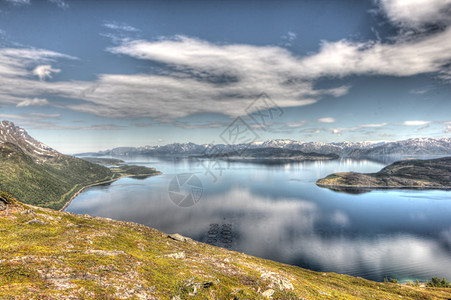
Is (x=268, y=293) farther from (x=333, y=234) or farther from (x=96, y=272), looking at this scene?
(x=333, y=234)

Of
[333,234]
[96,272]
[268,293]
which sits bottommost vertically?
[333,234]

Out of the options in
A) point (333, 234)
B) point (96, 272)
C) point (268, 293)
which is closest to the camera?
point (96, 272)

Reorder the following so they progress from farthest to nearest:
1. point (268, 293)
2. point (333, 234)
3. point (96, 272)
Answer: point (333, 234), point (268, 293), point (96, 272)

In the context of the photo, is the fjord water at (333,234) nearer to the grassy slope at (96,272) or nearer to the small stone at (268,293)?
the grassy slope at (96,272)

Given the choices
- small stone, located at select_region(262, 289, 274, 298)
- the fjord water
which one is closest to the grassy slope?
small stone, located at select_region(262, 289, 274, 298)

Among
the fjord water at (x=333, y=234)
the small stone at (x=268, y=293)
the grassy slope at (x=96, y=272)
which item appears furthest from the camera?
the fjord water at (x=333, y=234)

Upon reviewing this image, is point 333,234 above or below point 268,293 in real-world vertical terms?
below

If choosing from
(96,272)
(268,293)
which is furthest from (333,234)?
(96,272)

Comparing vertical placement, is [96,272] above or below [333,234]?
above

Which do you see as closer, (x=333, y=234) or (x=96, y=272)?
(x=96, y=272)

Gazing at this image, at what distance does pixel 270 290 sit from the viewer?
34.2 metres

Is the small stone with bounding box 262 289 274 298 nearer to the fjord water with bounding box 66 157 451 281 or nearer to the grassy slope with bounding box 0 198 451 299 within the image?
the grassy slope with bounding box 0 198 451 299

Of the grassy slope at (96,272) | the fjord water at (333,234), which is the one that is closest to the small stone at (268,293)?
the grassy slope at (96,272)

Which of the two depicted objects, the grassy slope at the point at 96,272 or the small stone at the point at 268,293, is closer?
the grassy slope at the point at 96,272
